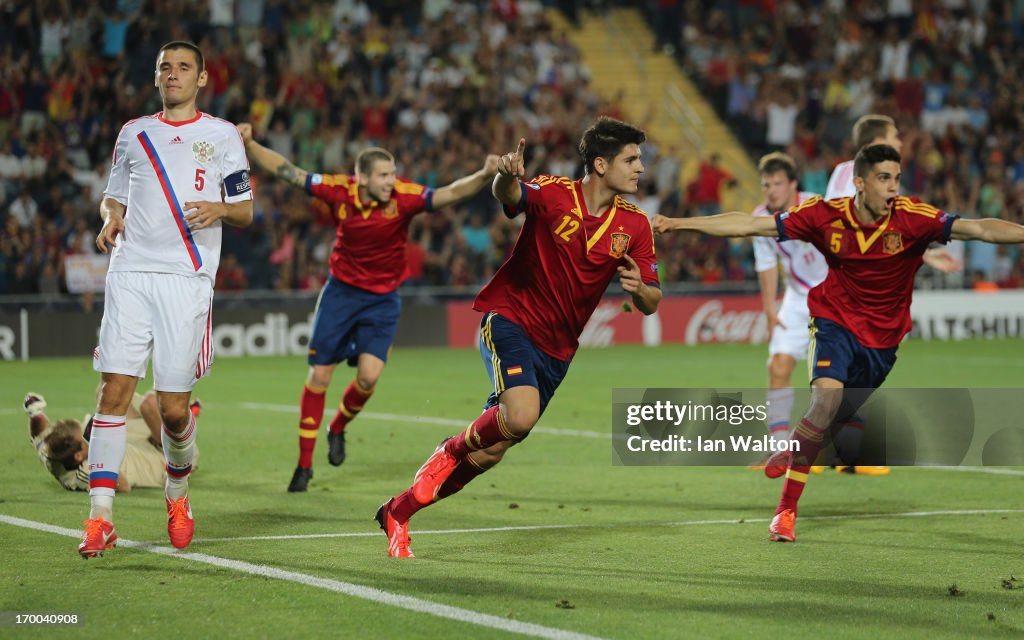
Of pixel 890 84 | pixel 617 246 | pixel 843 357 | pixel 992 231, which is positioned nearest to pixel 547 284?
pixel 617 246

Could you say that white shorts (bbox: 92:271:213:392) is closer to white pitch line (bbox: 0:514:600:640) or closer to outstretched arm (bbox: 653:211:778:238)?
white pitch line (bbox: 0:514:600:640)

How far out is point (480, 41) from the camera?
29750 mm

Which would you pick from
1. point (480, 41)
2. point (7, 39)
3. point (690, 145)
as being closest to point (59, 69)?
point (7, 39)

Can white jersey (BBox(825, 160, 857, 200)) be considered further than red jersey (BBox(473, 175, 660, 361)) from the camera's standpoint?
Yes

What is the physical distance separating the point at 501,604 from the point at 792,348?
6.55 meters

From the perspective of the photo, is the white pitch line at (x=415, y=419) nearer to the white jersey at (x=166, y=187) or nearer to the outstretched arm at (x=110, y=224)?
the white jersey at (x=166, y=187)

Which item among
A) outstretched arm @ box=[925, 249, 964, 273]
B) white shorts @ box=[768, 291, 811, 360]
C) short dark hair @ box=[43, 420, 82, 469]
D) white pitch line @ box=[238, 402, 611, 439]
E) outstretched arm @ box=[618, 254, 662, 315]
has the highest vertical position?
outstretched arm @ box=[925, 249, 964, 273]

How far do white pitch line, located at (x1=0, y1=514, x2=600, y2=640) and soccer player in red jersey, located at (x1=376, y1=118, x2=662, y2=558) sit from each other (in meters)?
0.81

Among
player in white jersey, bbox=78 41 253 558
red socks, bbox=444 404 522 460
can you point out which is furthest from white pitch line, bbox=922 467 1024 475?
player in white jersey, bbox=78 41 253 558

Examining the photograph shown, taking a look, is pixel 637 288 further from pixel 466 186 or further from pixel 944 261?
pixel 944 261

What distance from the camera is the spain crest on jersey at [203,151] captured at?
7.70 meters

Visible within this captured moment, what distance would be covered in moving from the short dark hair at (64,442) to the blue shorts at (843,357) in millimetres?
4692

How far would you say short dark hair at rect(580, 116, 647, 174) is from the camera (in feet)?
25.5

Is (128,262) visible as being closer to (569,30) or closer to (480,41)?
(480,41)
